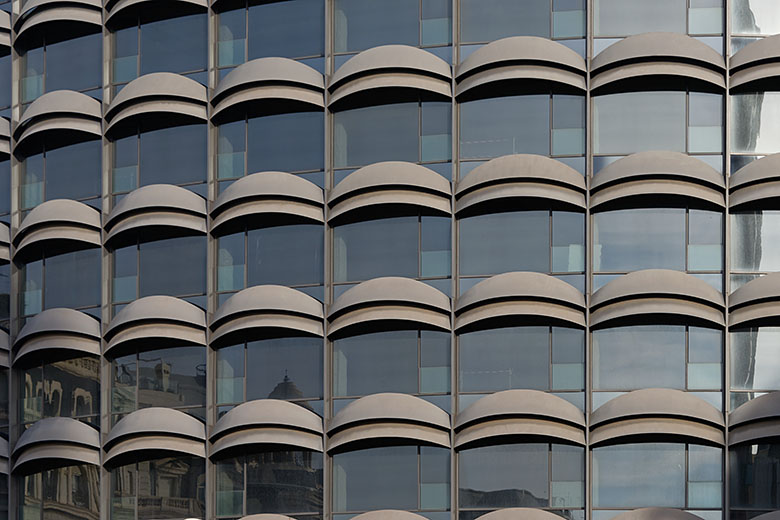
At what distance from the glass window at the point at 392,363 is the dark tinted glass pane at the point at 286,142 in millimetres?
5958

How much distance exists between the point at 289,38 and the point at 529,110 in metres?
8.33

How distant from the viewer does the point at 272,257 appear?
43.8m

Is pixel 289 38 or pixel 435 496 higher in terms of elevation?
pixel 289 38

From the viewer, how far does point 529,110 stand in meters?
43.0

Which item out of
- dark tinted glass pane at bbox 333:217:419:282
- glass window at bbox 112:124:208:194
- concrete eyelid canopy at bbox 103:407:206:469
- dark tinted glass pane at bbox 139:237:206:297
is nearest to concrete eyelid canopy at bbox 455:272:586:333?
dark tinted glass pane at bbox 333:217:419:282

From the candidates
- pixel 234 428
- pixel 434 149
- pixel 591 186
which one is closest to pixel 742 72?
pixel 591 186

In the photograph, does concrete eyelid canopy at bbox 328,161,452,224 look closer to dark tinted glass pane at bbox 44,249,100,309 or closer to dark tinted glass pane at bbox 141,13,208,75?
dark tinted glass pane at bbox 141,13,208,75

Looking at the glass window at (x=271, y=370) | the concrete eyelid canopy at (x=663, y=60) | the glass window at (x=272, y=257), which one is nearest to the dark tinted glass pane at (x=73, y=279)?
the glass window at (x=272, y=257)

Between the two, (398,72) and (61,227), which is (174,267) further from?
(398,72)

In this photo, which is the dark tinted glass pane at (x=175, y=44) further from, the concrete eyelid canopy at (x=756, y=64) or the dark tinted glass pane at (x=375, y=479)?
the concrete eyelid canopy at (x=756, y=64)

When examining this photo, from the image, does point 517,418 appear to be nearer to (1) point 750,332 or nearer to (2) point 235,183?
(1) point 750,332

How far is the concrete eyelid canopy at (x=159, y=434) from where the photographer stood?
42.7 meters

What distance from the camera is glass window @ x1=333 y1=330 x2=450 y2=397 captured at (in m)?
41.8

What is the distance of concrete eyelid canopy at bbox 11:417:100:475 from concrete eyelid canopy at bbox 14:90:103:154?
968 centimetres
